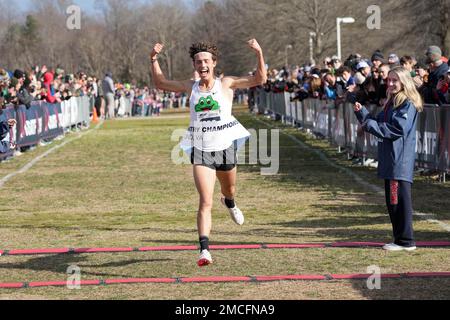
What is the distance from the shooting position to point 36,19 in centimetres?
12275

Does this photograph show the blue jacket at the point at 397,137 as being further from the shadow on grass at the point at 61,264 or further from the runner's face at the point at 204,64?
the shadow on grass at the point at 61,264

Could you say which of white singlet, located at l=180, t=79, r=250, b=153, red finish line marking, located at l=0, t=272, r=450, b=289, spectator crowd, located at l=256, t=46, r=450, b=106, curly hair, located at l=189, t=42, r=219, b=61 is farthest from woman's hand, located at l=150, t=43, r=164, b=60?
spectator crowd, located at l=256, t=46, r=450, b=106

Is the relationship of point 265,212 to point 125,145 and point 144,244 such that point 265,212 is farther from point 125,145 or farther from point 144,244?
point 125,145

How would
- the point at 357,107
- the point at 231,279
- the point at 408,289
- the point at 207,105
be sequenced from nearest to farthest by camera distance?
the point at 408,289 < the point at 231,279 < the point at 207,105 < the point at 357,107

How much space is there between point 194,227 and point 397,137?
3.14 metres

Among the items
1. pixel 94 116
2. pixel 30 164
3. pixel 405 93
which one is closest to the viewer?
pixel 405 93

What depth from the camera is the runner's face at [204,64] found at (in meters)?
10.1

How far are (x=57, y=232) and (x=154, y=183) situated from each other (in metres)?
6.21

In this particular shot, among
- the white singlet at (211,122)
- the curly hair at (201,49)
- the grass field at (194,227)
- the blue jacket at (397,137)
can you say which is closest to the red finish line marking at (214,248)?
the grass field at (194,227)

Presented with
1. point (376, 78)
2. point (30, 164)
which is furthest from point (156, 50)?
point (30, 164)

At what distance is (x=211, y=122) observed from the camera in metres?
10.1

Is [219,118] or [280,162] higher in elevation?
[219,118]

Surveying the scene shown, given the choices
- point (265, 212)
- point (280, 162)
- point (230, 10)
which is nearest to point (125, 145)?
point (280, 162)

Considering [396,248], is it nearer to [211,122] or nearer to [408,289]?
[408,289]
